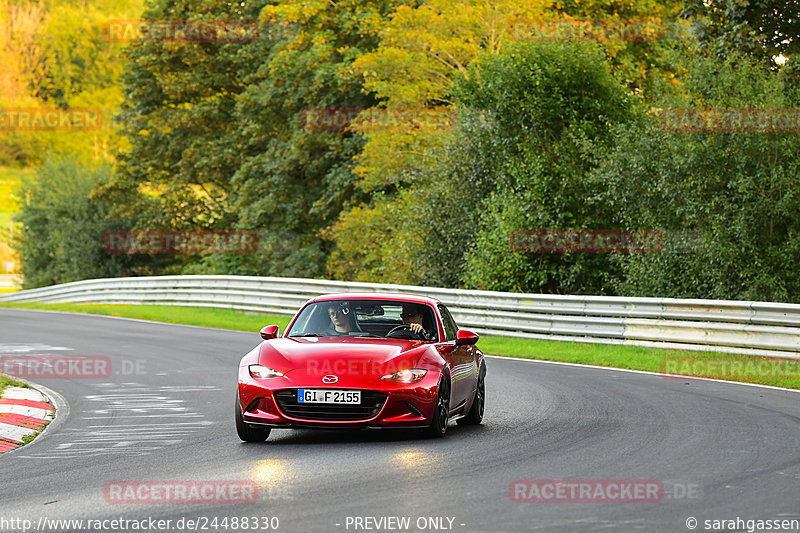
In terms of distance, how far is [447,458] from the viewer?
8.92m

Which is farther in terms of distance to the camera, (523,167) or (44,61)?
(44,61)

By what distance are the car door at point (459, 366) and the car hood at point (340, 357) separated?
439 millimetres

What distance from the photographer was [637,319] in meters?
20.6

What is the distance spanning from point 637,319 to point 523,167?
25.1 feet

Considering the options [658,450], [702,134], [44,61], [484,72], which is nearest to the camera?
[658,450]

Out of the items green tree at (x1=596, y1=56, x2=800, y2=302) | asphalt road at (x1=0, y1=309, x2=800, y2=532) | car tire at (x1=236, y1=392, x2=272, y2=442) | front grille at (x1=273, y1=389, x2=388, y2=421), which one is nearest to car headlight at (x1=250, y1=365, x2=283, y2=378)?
front grille at (x1=273, y1=389, x2=388, y2=421)

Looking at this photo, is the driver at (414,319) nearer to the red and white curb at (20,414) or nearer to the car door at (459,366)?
the car door at (459,366)

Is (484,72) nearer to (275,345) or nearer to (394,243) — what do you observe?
(394,243)

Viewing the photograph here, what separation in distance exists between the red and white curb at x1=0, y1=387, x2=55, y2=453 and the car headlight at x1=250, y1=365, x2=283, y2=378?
7.14 feet

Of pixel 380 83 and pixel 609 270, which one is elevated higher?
pixel 380 83

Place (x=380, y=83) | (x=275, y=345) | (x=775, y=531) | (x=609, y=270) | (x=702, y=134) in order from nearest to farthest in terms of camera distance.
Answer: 1. (x=775, y=531)
2. (x=275, y=345)
3. (x=702, y=134)
4. (x=609, y=270)
5. (x=380, y=83)

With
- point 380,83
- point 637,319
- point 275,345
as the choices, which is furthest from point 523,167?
point 275,345

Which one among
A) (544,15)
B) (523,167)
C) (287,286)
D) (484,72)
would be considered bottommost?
(287,286)

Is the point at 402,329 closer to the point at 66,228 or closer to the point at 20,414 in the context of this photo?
the point at 20,414
